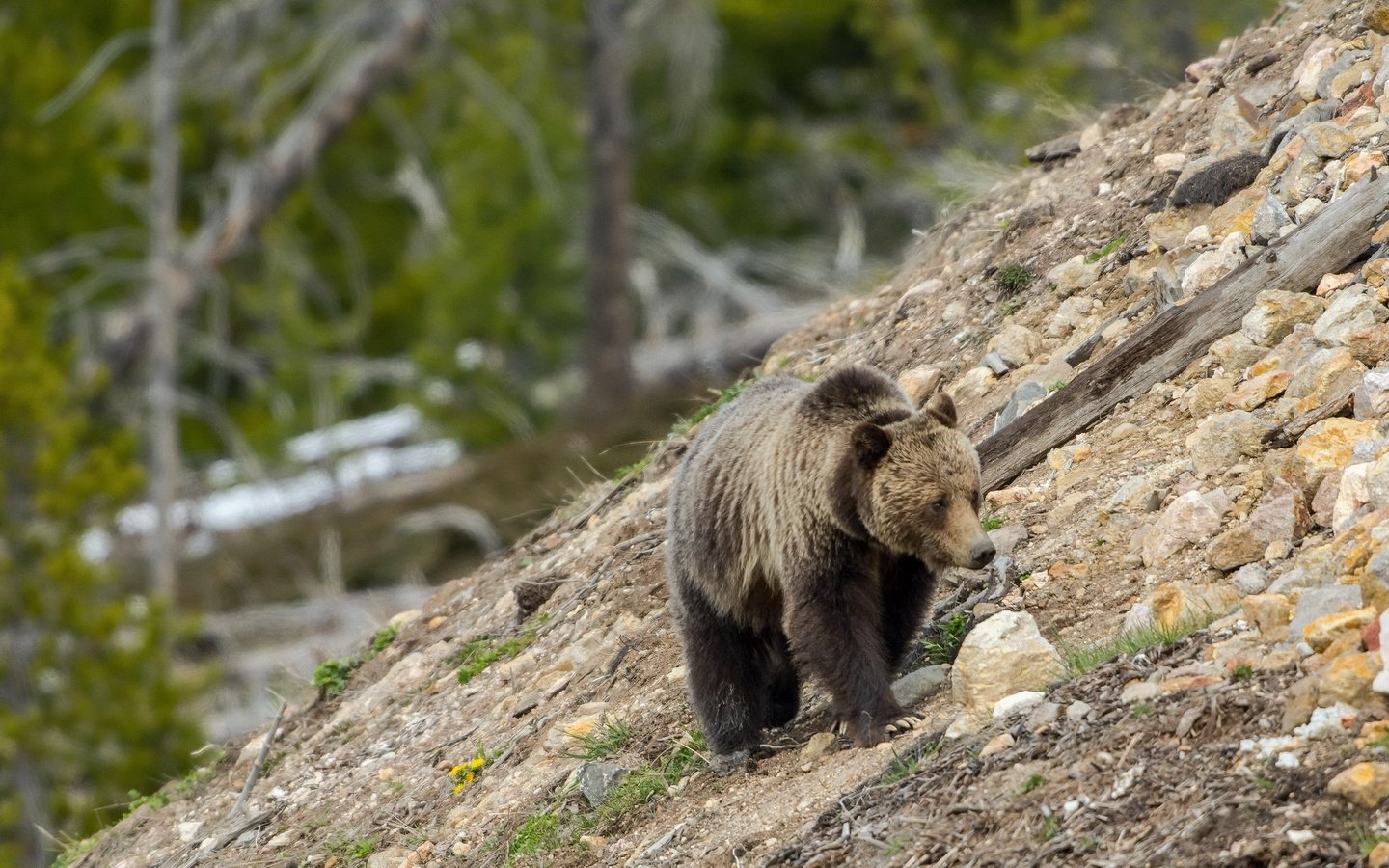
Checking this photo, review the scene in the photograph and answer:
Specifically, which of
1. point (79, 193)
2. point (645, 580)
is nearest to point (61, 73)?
point (79, 193)

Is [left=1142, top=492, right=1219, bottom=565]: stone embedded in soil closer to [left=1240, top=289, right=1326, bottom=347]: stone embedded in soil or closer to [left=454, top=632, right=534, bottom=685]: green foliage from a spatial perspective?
[left=1240, top=289, right=1326, bottom=347]: stone embedded in soil

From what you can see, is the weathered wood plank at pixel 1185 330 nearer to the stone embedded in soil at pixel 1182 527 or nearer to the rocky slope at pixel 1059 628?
the rocky slope at pixel 1059 628

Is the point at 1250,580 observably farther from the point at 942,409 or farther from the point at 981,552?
the point at 942,409

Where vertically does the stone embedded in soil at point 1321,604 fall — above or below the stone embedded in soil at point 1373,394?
below

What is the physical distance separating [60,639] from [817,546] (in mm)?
15365

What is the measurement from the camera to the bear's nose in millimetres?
5566

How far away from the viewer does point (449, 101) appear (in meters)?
30.2

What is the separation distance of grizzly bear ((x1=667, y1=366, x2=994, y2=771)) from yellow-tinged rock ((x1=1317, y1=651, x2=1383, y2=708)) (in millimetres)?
1377

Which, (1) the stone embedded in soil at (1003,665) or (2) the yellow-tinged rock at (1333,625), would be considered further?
(1) the stone embedded in soil at (1003,665)

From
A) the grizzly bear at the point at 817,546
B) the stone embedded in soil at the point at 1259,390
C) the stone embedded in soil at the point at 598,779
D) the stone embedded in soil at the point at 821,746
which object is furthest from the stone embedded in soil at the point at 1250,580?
the stone embedded in soil at the point at 598,779

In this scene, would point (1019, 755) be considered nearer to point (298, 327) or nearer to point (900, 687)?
point (900, 687)

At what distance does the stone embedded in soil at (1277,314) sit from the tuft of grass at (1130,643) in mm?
1592

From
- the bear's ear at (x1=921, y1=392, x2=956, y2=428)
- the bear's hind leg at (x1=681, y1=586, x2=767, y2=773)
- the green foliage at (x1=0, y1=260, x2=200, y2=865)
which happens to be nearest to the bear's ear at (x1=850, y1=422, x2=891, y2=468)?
the bear's ear at (x1=921, y1=392, x2=956, y2=428)

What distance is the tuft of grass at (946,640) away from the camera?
6.12 meters
